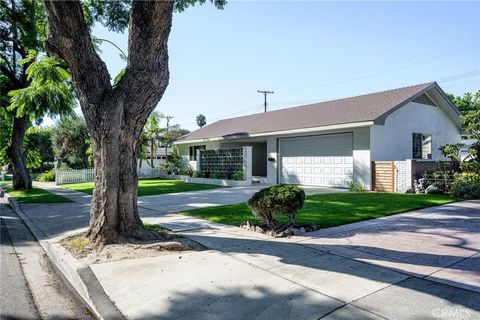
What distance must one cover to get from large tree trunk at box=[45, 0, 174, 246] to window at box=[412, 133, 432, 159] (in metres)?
15.1

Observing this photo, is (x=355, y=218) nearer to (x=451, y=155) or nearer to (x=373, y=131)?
(x=373, y=131)

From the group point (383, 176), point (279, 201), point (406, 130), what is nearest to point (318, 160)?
point (383, 176)

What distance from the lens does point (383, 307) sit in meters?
3.49

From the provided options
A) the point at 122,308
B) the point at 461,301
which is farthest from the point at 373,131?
the point at 122,308

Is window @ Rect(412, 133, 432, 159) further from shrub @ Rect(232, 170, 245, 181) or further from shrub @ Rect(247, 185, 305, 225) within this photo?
shrub @ Rect(247, 185, 305, 225)

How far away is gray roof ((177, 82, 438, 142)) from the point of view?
1557cm

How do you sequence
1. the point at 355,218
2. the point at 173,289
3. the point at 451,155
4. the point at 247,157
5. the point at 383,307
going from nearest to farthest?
the point at 383,307 < the point at 173,289 < the point at 355,218 < the point at 451,155 < the point at 247,157

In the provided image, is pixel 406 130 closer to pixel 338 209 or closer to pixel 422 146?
pixel 422 146

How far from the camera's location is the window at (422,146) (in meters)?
17.3

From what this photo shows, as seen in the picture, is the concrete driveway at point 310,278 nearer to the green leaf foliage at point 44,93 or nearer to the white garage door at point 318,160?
the green leaf foliage at point 44,93

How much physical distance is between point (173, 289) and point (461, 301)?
3.24 meters

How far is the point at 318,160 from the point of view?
17.6 m

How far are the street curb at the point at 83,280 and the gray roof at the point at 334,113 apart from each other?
12.4 m

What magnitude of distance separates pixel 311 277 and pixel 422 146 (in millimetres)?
16252
